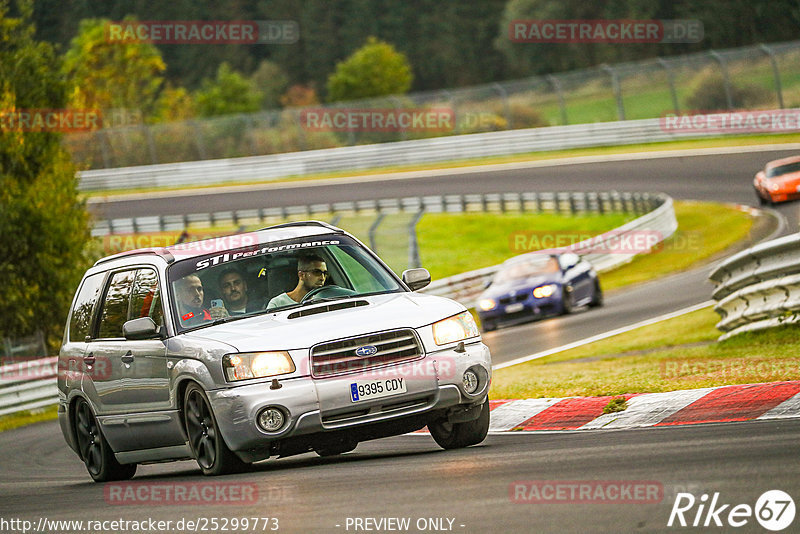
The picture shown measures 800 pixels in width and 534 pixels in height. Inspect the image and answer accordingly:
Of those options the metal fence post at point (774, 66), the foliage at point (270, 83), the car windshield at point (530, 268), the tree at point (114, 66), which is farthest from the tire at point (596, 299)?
the foliage at point (270, 83)

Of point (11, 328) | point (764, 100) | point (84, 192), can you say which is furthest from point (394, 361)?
Answer: point (84, 192)

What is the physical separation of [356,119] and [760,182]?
1002 inches

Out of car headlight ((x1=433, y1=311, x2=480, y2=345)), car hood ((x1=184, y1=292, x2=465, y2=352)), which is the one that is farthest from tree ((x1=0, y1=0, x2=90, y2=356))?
car headlight ((x1=433, y1=311, x2=480, y2=345))

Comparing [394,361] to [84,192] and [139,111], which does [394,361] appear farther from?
[139,111]

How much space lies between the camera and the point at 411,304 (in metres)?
8.39

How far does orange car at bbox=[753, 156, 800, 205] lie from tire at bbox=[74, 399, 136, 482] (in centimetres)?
2715

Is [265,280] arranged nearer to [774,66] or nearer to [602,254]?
[602,254]

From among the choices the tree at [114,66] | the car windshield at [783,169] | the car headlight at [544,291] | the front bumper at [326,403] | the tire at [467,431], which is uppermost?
the tree at [114,66]

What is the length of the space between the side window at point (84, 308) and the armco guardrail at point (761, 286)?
6.33 metres

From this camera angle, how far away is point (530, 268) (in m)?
23.6

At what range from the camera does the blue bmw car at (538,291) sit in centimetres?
2294

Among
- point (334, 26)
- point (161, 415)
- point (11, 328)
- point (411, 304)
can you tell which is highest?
point (334, 26)

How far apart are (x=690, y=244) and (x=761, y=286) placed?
20.5 metres

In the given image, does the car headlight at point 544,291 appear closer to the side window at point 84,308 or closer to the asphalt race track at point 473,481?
the asphalt race track at point 473,481
